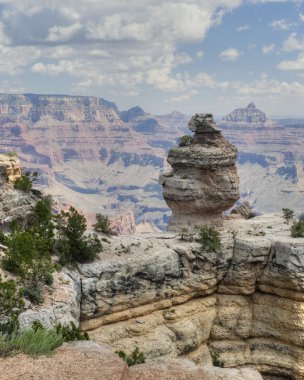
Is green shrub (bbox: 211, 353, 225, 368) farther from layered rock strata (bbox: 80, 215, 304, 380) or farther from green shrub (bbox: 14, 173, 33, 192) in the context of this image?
green shrub (bbox: 14, 173, 33, 192)

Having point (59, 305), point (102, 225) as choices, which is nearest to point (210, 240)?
point (102, 225)

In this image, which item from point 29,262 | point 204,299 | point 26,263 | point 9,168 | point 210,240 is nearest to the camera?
point 26,263

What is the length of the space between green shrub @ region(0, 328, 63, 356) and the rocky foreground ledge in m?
13.6

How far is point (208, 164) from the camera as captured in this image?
42875 millimetres

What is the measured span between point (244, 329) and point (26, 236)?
21.4 m

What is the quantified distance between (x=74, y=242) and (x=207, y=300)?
1275 centimetres

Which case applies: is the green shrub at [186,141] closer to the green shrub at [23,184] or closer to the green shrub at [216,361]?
the green shrub at [23,184]

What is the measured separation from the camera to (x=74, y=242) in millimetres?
35188

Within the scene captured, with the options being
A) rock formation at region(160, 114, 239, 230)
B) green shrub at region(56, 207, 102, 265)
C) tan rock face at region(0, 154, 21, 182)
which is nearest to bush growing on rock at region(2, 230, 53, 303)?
green shrub at region(56, 207, 102, 265)

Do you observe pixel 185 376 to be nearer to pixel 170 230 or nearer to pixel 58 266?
pixel 58 266

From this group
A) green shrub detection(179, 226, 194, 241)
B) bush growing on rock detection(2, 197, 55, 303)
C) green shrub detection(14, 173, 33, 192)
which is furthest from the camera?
green shrub detection(179, 226, 194, 241)

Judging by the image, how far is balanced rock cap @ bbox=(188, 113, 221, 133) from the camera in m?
44.6

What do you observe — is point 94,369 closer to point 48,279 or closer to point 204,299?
point 48,279

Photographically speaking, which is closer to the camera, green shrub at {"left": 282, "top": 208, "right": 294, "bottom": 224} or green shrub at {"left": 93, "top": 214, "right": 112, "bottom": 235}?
green shrub at {"left": 93, "top": 214, "right": 112, "bottom": 235}
